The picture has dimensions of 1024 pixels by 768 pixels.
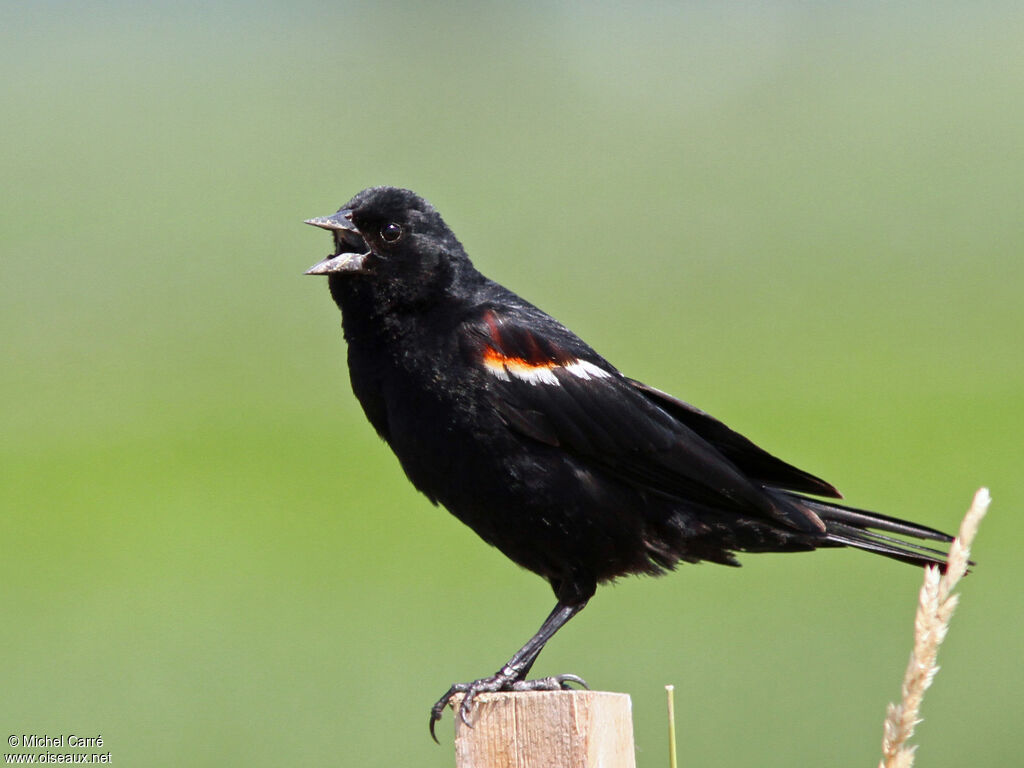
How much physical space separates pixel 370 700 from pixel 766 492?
4886 millimetres

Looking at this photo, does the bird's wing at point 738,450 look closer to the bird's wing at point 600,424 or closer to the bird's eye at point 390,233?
the bird's wing at point 600,424

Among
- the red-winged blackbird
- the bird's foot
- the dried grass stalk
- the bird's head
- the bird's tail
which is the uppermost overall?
the bird's head

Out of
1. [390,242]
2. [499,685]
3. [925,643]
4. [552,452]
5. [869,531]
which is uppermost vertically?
[390,242]

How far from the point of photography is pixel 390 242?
4270mm

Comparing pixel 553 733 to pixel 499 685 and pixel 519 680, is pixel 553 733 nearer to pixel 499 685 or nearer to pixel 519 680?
pixel 499 685

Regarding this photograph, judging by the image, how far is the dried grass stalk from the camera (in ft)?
6.83

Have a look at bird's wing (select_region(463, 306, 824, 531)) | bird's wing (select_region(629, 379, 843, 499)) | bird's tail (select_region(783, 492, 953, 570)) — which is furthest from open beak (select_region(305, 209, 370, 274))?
bird's tail (select_region(783, 492, 953, 570))

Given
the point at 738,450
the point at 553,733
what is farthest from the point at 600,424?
the point at 553,733

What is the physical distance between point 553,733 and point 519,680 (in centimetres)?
129

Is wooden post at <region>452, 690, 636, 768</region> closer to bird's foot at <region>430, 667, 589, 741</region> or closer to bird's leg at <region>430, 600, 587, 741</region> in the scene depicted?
bird's leg at <region>430, 600, 587, 741</region>

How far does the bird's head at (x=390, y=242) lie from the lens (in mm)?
4180

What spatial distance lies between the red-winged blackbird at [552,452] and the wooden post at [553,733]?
102 centimetres

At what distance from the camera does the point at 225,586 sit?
1138cm

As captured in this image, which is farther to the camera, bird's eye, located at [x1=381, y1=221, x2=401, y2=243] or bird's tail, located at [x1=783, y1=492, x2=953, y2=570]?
bird's eye, located at [x1=381, y1=221, x2=401, y2=243]
